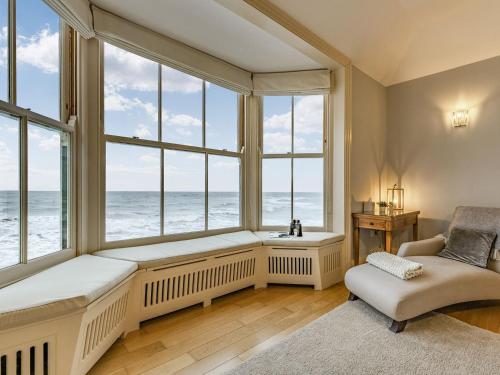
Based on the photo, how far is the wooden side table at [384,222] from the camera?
286cm

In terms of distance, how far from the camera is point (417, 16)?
9.54 ft

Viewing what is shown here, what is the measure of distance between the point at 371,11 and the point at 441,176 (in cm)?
219

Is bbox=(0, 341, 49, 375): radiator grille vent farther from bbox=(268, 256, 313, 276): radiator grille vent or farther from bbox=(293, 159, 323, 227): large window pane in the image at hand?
bbox=(293, 159, 323, 227): large window pane

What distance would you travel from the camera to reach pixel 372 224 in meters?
2.98

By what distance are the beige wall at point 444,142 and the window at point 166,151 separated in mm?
1752

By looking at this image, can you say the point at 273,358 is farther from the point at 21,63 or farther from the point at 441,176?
the point at 441,176

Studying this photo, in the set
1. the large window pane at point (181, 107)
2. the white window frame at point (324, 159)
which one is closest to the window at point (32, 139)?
the large window pane at point (181, 107)

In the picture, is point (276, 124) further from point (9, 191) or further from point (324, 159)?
point (9, 191)

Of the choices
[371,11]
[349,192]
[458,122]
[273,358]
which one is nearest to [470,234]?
[349,192]

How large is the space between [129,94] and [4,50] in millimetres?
Result: 951

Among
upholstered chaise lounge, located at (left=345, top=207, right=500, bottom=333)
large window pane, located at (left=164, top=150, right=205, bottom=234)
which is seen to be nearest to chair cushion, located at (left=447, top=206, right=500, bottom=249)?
upholstered chaise lounge, located at (left=345, top=207, right=500, bottom=333)

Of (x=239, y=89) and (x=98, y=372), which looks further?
(x=239, y=89)

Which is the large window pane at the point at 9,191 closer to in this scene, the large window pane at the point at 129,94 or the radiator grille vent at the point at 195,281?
the large window pane at the point at 129,94

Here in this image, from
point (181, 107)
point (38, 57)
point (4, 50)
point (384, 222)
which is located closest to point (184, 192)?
point (181, 107)
